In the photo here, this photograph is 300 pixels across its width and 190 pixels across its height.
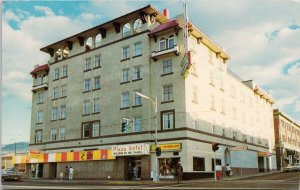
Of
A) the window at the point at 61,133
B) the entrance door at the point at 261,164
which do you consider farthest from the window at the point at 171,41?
the entrance door at the point at 261,164

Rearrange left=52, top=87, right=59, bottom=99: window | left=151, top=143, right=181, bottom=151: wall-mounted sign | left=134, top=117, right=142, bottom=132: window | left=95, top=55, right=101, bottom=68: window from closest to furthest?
left=151, top=143, right=181, bottom=151: wall-mounted sign < left=134, top=117, right=142, bottom=132: window < left=95, top=55, right=101, bottom=68: window < left=52, top=87, right=59, bottom=99: window

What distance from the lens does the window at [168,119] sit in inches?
1572

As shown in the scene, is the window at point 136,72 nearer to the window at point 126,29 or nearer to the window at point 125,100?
the window at point 125,100

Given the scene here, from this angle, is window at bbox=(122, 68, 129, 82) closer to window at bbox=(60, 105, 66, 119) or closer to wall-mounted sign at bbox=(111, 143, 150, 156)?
wall-mounted sign at bbox=(111, 143, 150, 156)

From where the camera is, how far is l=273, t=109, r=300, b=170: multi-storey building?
258 ft

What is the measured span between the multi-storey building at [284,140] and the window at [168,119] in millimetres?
41965

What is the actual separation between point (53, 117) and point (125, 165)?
16601 millimetres

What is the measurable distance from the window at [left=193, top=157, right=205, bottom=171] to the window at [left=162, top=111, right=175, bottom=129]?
4421 millimetres

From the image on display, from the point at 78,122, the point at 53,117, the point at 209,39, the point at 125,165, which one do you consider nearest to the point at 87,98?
the point at 78,122

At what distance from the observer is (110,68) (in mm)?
47031

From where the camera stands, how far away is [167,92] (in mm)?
41219

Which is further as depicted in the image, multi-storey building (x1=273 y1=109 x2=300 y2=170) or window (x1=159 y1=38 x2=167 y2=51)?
multi-storey building (x1=273 y1=109 x2=300 y2=170)

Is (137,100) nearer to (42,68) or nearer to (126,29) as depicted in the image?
(126,29)

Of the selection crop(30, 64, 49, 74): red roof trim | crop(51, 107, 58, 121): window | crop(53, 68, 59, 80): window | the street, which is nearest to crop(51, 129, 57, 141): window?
crop(51, 107, 58, 121): window
